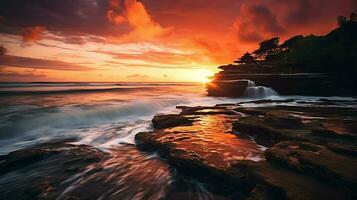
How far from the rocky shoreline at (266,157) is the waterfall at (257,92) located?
62.2ft

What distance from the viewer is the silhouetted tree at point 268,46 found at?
49938 mm

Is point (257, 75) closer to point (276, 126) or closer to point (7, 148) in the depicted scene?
point (276, 126)

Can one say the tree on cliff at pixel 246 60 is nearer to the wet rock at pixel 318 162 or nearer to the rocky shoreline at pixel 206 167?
the rocky shoreline at pixel 206 167

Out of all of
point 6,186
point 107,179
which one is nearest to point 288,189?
point 107,179

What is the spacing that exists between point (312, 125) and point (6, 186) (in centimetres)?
945

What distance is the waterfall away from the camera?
2650cm

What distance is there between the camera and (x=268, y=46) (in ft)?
164

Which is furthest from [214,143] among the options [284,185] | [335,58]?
[335,58]

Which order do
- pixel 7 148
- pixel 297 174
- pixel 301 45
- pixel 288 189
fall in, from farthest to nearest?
pixel 301 45 < pixel 7 148 < pixel 297 174 < pixel 288 189

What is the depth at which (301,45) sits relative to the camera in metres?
42.5

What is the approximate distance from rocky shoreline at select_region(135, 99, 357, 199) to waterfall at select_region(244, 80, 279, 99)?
1896 cm

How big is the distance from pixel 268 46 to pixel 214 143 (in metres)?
49.7

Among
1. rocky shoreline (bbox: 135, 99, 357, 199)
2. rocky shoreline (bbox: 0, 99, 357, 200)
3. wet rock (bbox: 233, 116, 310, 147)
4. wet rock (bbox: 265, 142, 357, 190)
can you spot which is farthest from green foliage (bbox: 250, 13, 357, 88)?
wet rock (bbox: 265, 142, 357, 190)

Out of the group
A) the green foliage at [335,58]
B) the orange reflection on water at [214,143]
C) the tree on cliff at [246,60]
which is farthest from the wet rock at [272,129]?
the tree on cliff at [246,60]
